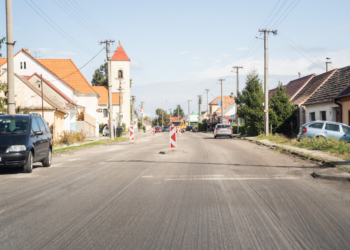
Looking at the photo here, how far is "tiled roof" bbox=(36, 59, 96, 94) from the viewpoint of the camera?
184ft

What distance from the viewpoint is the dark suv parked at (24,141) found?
34.5ft

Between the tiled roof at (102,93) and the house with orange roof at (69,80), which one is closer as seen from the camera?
the house with orange roof at (69,80)

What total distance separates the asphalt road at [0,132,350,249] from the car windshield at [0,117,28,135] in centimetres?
175

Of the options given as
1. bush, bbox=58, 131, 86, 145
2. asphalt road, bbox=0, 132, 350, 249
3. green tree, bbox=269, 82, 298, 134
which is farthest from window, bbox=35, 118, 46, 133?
green tree, bbox=269, 82, 298, 134

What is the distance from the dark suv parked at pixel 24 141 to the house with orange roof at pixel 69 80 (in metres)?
28.0

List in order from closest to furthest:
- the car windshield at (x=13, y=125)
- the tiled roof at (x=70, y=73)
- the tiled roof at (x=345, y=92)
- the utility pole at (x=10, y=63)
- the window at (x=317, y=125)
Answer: the car windshield at (x=13, y=125)
the utility pole at (x=10, y=63)
the window at (x=317, y=125)
the tiled roof at (x=345, y=92)
the tiled roof at (x=70, y=73)

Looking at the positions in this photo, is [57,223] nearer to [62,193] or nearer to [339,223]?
[62,193]

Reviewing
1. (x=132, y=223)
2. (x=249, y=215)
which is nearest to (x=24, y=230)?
(x=132, y=223)

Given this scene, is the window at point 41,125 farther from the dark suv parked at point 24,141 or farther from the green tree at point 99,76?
the green tree at point 99,76

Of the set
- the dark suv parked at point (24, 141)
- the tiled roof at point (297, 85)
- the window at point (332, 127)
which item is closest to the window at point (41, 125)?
the dark suv parked at point (24, 141)

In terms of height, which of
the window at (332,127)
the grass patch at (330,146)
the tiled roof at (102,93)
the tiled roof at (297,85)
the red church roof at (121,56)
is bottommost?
the grass patch at (330,146)

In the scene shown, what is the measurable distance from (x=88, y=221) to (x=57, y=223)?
43cm

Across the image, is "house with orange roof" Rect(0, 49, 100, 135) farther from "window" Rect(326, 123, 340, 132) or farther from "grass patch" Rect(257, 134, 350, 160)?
"window" Rect(326, 123, 340, 132)

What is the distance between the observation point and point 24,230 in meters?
5.06
